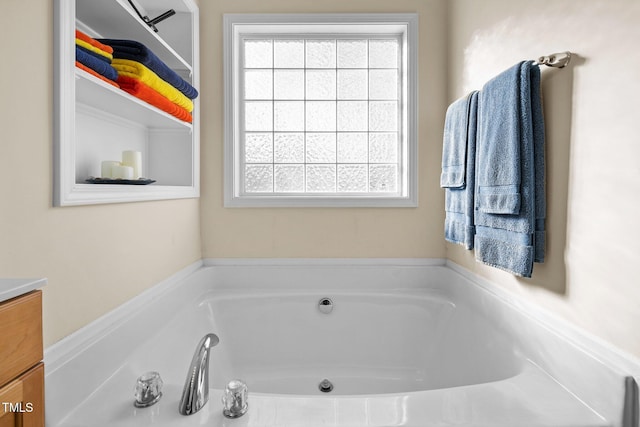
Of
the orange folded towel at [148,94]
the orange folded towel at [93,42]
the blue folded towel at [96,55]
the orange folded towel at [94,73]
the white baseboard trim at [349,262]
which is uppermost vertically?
the orange folded towel at [93,42]

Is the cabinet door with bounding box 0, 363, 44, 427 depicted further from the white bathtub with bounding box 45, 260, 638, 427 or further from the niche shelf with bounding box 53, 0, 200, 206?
the niche shelf with bounding box 53, 0, 200, 206

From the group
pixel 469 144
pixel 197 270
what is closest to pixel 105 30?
pixel 197 270

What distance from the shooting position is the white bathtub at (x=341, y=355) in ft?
3.00

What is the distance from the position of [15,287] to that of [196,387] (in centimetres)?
48

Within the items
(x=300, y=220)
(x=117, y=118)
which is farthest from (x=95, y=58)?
(x=300, y=220)

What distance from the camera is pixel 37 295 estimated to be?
640 mm

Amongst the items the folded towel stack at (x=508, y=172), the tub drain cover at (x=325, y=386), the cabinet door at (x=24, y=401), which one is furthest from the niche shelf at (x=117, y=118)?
the folded towel stack at (x=508, y=172)

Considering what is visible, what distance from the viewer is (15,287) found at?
597 mm

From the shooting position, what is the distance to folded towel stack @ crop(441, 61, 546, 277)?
1195 millimetres

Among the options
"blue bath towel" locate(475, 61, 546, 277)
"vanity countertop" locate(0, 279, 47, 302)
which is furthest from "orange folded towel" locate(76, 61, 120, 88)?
"blue bath towel" locate(475, 61, 546, 277)

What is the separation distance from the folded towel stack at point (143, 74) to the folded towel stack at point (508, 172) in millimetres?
1303

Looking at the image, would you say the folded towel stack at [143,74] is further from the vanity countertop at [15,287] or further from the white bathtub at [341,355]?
the vanity countertop at [15,287]

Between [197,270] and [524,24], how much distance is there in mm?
1887

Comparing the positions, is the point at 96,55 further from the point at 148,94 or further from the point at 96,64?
the point at 148,94
